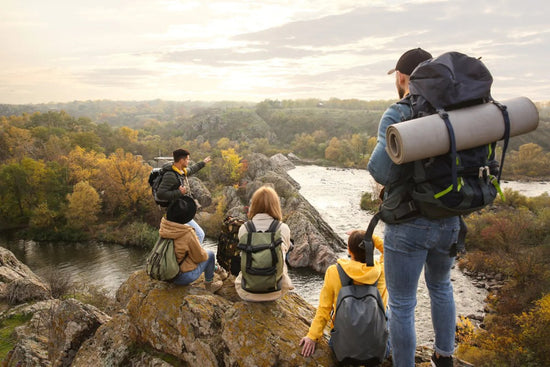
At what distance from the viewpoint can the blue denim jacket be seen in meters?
3.09

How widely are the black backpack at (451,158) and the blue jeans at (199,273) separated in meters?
3.91

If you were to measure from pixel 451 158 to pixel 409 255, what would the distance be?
988 mm

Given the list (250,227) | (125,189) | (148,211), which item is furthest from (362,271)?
(125,189)

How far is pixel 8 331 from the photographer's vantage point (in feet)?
44.7

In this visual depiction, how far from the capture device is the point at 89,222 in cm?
4028

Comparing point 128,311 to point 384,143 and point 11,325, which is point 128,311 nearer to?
point 384,143

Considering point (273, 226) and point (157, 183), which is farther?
point (157, 183)

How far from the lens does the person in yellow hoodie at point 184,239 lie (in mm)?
5648

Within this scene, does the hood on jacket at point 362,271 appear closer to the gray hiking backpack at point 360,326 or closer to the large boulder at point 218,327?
the gray hiking backpack at point 360,326

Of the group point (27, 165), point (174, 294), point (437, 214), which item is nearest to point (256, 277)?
point (174, 294)

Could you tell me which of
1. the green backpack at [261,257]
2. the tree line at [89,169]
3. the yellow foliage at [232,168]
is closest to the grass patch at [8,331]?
the green backpack at [261,257]

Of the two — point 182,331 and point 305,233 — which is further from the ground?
point 182,331

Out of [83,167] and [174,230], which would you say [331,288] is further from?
[83,167]

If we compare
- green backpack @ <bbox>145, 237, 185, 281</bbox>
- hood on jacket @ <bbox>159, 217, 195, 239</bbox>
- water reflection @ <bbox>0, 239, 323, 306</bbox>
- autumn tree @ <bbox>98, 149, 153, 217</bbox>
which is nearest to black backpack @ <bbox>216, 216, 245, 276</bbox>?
hood on jacket @ <bbox>159, 217, 195, 239</bbox>
